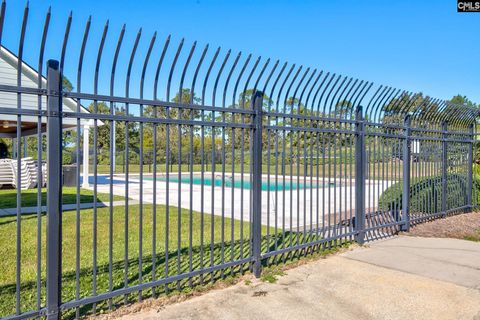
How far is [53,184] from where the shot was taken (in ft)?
9.41

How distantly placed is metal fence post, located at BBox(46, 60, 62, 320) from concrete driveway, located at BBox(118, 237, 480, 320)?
68 cm

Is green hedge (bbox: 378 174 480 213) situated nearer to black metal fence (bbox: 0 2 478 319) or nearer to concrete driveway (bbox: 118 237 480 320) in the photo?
black metal fence (bbox: 0 2 478 319)

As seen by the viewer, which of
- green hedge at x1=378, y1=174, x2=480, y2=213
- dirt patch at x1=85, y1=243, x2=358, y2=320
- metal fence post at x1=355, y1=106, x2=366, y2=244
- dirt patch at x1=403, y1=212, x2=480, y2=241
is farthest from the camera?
green hedge at x1=378, y1=174, x2=480, y2=213

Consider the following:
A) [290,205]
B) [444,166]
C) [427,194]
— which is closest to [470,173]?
[444,166]

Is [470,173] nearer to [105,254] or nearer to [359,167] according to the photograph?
[359,167]

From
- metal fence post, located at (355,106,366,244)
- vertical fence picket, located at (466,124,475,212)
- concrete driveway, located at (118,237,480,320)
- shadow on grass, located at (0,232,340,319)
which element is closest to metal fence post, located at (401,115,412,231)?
metal fence post, located at (355,106,366,244)

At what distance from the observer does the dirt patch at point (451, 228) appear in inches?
270

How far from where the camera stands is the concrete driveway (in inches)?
131

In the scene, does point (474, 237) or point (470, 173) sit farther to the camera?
point (470, 173)

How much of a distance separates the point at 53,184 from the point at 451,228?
738cm

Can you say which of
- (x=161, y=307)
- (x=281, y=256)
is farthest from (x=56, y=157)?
(x=281, y=256)

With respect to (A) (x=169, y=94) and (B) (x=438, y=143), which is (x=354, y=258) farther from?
(B) (x=438, y=143)

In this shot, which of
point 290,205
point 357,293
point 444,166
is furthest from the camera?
point 444,166

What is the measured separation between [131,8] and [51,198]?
5.79 meters
